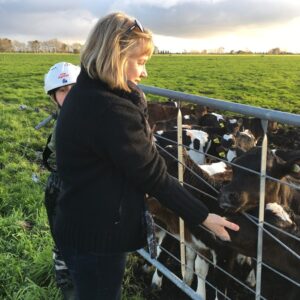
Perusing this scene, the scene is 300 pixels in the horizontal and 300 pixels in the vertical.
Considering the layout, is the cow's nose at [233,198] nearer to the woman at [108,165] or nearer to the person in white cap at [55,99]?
the woman at [108,165]

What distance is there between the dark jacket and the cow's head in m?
1.31

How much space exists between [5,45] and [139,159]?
119 meters

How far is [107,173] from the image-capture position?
2.38 meters

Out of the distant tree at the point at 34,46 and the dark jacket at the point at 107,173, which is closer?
the dark jacket at the point at 107,173

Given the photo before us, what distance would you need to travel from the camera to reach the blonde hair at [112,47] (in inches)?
87.4

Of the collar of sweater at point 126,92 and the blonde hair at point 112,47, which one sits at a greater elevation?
the blonde hair at point 112,47

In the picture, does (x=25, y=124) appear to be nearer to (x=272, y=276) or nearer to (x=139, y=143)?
(x=272, y=276)

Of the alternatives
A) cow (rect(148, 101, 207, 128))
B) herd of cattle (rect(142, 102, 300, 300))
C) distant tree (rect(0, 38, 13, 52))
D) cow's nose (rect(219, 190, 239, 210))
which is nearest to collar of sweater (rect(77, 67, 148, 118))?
herd of cattle (rect(142, 102, 300, 300))

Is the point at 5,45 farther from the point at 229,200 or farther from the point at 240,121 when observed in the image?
the point at 229,200

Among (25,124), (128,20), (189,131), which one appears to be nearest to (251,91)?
(25,124)

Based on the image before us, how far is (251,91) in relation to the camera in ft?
74.4

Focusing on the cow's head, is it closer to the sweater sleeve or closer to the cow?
the sweater sleeve

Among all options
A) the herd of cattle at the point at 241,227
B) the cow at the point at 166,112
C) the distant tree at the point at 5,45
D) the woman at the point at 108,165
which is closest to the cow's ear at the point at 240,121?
the cow at the point at 166,112

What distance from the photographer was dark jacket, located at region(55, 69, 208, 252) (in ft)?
7.30
